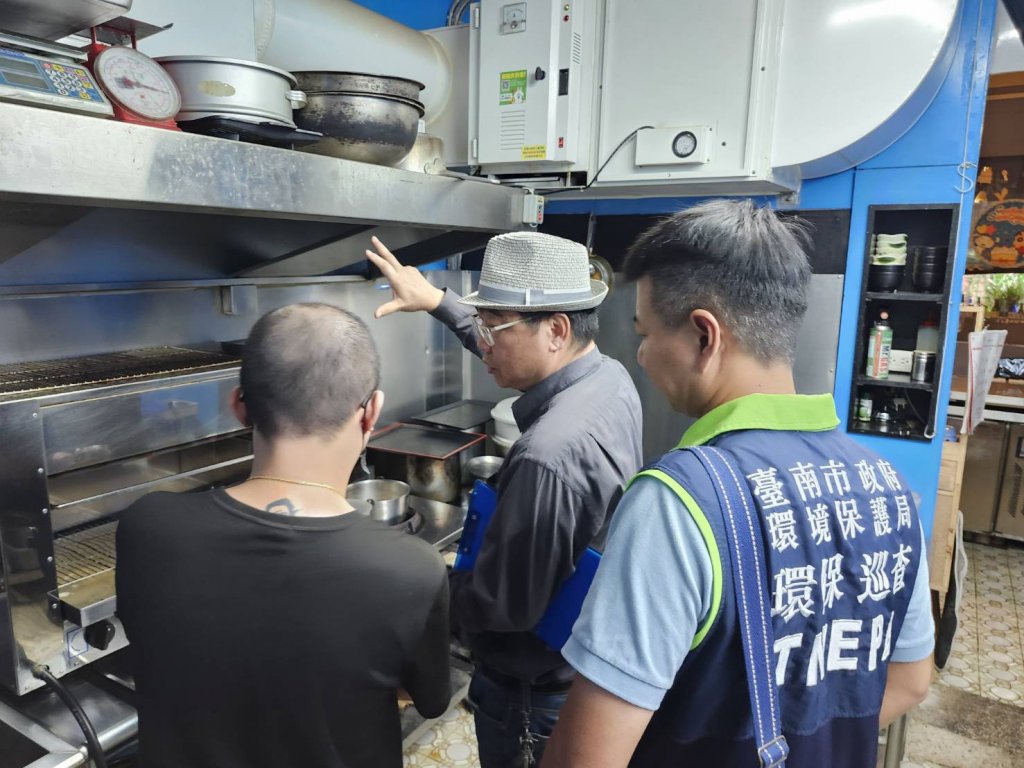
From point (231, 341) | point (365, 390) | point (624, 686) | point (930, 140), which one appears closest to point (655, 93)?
point (930, 140)

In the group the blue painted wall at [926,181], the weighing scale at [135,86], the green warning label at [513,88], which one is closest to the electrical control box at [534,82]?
the green warning label at [513,88]

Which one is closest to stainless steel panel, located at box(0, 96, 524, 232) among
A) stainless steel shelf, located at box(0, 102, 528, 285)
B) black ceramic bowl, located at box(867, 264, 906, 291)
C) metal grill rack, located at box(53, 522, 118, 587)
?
stainless steel shelf, located at box(0, 102, 528, 285)

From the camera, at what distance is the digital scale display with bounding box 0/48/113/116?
2.64 feet

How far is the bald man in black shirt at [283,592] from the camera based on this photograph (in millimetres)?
800

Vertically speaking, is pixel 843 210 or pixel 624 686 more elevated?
pixel 843 210

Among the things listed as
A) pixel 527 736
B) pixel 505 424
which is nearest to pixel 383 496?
pixel 505 424

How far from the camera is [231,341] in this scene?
5.90 ft

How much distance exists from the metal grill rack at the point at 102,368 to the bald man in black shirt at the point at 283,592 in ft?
1.52

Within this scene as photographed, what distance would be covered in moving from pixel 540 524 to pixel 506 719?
44 centimetres

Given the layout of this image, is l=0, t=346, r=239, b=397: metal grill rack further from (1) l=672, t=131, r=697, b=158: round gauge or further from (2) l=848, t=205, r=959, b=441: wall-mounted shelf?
(2) l=848, t=205, r=959, b=441: wall-mounted shelf

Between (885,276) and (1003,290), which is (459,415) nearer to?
(885,276)

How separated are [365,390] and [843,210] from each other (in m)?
1.98

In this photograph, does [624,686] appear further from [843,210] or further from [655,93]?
[843,210]

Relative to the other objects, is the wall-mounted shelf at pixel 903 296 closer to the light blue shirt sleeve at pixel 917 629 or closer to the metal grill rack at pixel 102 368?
the light blue shirt sleeve at pixel 917 629
